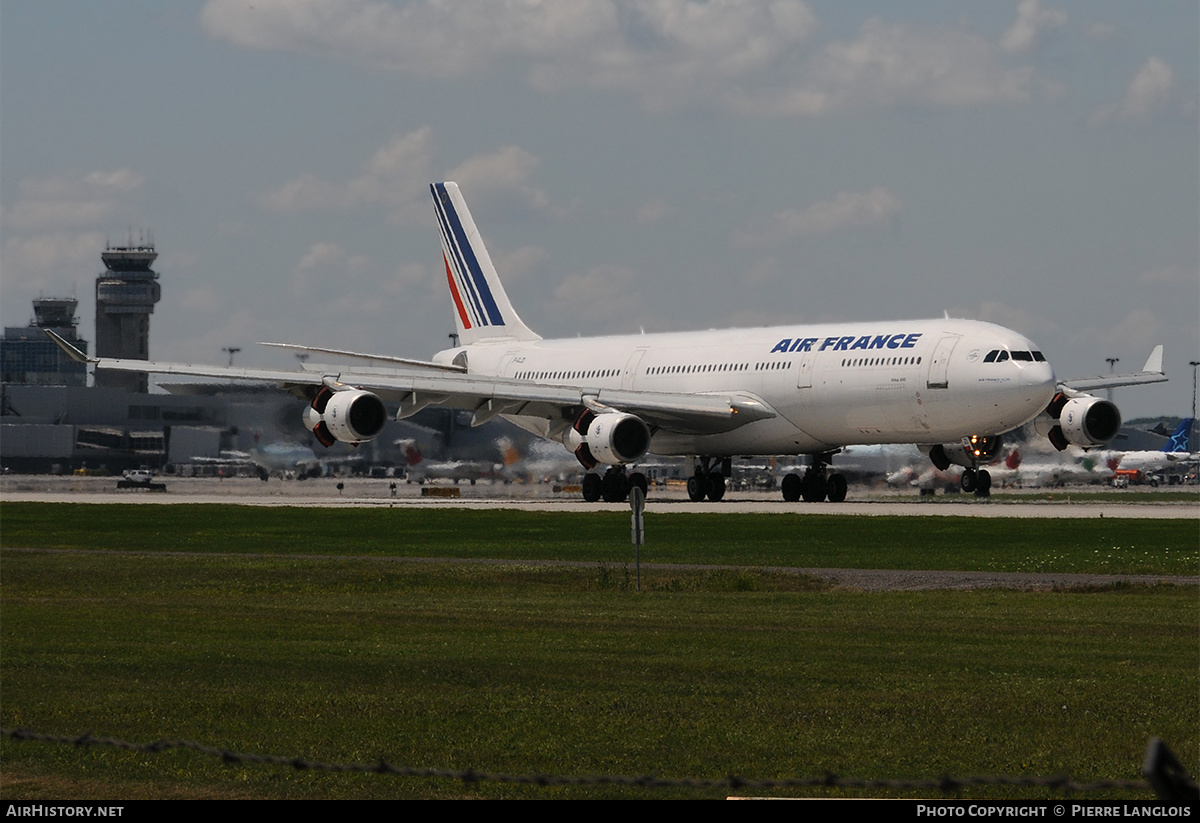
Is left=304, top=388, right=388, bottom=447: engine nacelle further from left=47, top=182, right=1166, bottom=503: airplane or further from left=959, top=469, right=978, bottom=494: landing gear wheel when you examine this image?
left=959, top=469, right=978, bottom=494: landing gear wheel

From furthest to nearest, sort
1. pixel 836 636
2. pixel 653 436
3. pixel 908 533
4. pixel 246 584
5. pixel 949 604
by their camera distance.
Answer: pixel 653 436 < pixel 908 533 < pixel 246 584 < pixel 949 604 < pixel 836 636

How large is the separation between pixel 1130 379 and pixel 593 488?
1789 cm

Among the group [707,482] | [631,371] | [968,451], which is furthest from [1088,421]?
[631,371]

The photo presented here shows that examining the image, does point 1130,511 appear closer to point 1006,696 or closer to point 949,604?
point 949,604

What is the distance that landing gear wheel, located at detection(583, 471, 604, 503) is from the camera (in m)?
58.8

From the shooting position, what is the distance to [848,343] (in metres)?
52.5

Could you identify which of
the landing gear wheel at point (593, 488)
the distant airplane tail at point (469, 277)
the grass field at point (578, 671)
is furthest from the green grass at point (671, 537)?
the distant airplane tail at point (469, 277)

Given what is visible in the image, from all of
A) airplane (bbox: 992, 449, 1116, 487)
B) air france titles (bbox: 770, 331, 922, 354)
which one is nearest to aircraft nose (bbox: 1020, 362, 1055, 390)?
air france titles (bbox: 770, 331, 922, 354)

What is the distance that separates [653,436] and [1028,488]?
3234 cm

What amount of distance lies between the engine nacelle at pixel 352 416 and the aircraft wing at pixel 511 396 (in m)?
1.58

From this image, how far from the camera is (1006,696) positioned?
16.0 meters

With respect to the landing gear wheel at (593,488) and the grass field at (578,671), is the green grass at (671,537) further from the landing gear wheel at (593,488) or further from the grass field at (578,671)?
the landing gear wheel at (593,488)

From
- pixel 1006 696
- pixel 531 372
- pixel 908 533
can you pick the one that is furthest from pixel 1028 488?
pixel 1006 696
